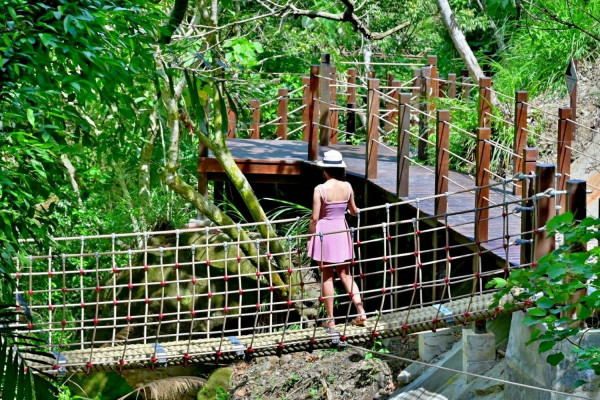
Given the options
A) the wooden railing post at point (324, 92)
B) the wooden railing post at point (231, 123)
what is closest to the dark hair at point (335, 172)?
the wooden railing post at point (324, 92)

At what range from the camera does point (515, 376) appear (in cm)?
545

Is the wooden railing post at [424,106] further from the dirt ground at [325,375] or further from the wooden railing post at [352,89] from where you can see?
the dirt ground at [325,375]

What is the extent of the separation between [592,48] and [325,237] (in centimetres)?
471

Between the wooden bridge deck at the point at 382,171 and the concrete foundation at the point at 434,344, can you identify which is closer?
the wooden bridge deck at the point at 382,171

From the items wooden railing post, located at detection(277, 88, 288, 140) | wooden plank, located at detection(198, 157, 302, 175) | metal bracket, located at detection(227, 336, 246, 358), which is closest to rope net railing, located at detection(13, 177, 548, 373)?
metal bracket, located at detection(227, 336, 246, 358)

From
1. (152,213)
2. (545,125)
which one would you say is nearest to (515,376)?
(545,125)

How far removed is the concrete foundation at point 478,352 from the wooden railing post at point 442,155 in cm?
107

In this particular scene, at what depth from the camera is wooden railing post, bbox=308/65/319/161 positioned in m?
9.24

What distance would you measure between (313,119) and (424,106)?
1.13 m

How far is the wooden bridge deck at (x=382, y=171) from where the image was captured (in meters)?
6.86

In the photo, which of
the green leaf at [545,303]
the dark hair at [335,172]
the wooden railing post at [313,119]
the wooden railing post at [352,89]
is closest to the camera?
the green leaf at [545,303]

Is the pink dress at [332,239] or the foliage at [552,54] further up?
the foliage at [552,54]

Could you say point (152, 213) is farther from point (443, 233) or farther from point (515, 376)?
point (515, 376)

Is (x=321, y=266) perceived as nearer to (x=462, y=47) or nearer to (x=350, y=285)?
(x=350, y=285)
